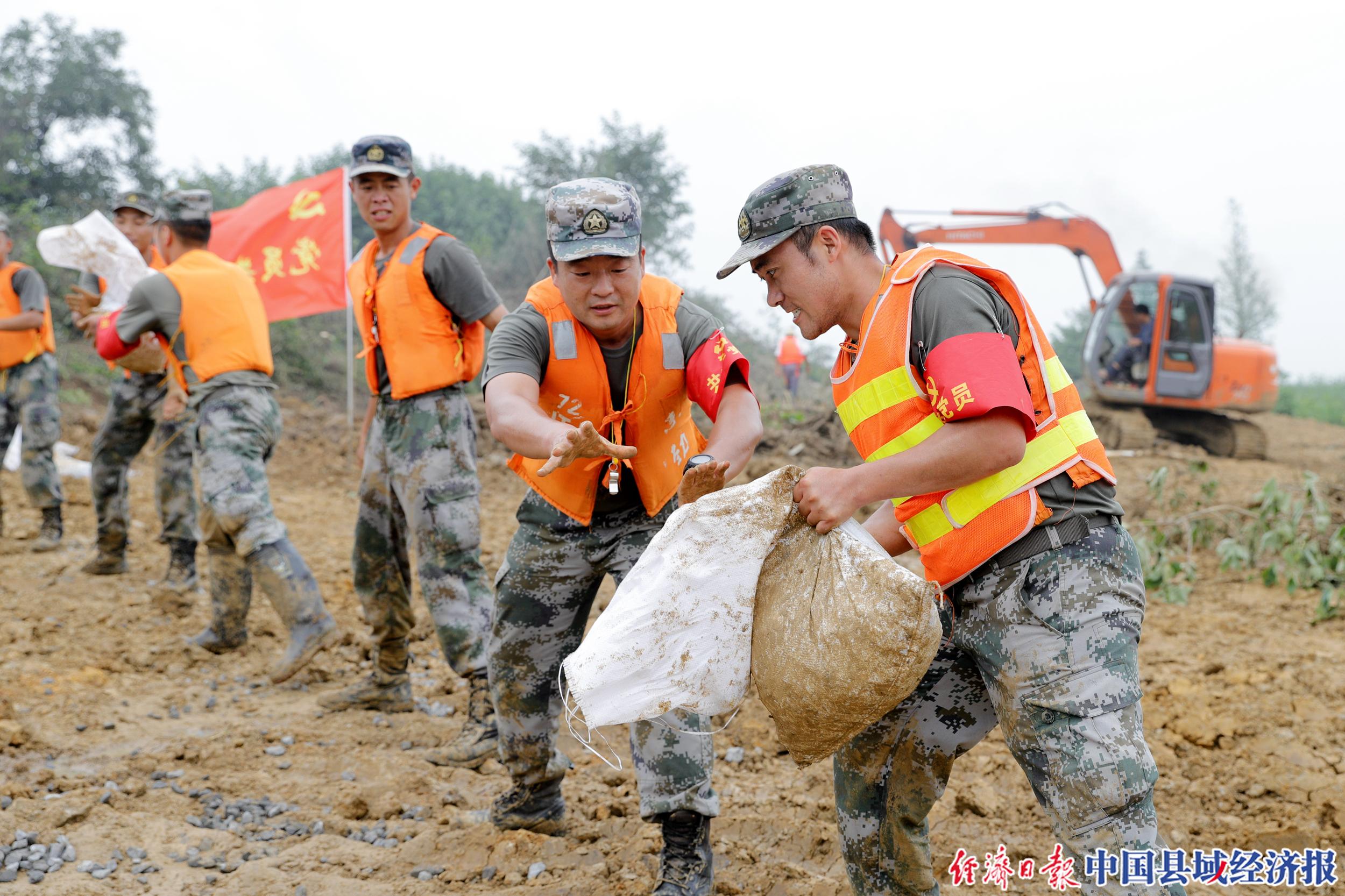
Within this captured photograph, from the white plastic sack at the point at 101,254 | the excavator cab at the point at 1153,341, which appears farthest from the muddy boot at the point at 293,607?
the excavator cab at the point at 1153,341

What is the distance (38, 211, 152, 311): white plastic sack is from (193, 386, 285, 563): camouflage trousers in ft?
3.95

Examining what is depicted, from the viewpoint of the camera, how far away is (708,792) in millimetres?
2832

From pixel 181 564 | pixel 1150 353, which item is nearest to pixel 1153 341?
pixel 1150 353

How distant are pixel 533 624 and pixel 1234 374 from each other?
13368mm

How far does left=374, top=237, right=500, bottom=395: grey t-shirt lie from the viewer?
12.8 ft

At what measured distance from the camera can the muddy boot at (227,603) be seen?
497 cm

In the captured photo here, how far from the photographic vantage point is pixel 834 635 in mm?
1958

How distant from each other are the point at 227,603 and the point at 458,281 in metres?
2.30

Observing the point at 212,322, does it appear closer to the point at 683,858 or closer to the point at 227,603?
the point at 227,603

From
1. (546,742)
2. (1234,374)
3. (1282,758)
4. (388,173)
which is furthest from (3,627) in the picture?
(1234,374)

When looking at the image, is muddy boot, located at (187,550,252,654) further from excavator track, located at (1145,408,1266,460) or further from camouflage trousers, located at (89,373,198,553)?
excavator track, located at (1145,408,1266,460)

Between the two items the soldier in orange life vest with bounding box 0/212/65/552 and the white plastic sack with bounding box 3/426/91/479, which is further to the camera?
the white plastic sack with bounding box 3/426/91/479

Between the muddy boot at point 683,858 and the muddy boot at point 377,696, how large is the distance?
6.58 feet

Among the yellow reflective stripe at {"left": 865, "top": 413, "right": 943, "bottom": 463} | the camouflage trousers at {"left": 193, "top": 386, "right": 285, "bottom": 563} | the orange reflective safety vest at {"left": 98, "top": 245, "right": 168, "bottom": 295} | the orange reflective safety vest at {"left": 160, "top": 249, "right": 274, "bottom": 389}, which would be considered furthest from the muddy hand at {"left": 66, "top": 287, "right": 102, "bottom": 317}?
the yellow reflective stripe at {"left": 865, "top": 413, "right": 943, "bottom": 463}
